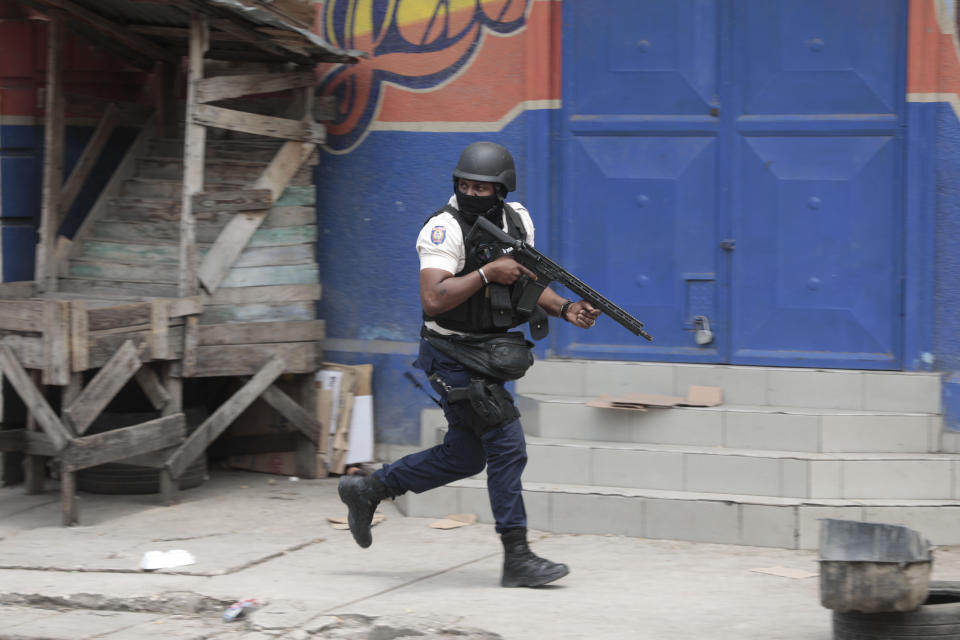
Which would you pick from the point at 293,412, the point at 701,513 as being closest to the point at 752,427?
the point at 701,513

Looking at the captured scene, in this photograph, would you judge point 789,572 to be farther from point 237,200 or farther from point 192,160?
point 192,160

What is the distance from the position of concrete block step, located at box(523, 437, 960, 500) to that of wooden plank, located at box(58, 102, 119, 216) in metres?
3.35

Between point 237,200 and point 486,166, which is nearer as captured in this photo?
point 486,166

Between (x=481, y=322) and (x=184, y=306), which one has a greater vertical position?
(x=184, y=306)

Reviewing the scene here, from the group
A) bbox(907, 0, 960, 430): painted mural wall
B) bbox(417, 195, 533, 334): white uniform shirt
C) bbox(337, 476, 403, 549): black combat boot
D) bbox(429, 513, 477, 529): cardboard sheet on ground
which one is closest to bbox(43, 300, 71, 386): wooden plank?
bbox(337, 476, 403, 549): black combat boot

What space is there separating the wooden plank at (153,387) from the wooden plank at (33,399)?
550 millimetres

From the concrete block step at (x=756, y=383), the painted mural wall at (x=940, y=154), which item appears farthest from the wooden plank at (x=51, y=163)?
the painted mural wall at (x=940, y=154)

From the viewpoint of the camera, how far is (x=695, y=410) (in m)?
6.39

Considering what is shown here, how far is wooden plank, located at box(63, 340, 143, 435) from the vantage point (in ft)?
20.6

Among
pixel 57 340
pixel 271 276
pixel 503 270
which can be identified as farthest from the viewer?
pixel 271 276

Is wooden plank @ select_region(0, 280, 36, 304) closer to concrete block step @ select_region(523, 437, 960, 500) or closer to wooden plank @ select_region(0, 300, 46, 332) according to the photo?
wooden plank @ select_region(0, 300, 46, 332)

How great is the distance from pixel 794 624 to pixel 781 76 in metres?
3.33

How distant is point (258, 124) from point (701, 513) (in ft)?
11.3

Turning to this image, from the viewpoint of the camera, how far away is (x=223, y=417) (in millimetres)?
7043
